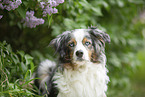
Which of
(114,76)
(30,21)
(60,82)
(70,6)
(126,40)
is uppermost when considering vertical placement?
(70,6)

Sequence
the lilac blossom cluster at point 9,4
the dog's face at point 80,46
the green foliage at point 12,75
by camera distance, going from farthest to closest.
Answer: the green foliage at point 12,75 → the dog's face at point 80,46 → the lilac blossom cluster at point 9,4

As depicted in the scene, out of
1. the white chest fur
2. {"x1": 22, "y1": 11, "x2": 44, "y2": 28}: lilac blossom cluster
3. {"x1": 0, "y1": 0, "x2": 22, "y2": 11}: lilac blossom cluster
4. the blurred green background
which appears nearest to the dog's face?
the white chest fur

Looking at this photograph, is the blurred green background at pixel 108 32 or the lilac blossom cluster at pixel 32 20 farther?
the blurred green background at pixel 108 32

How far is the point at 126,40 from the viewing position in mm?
4801

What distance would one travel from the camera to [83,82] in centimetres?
247

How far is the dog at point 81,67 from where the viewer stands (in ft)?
7.94

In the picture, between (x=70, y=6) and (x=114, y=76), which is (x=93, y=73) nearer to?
(x=70, y=6)

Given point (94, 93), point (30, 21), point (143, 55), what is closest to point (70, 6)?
point (30, 21)

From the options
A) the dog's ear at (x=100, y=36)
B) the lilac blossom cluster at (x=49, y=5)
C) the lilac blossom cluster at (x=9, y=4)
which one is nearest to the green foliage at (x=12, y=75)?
the lilac blossom cluster at (x=9, y=4)

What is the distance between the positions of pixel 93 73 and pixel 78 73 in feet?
0.63

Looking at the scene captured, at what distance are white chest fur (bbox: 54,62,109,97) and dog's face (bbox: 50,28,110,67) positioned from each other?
113 millimetres

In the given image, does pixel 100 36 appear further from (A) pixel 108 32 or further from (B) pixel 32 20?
(A) pixel 108 32

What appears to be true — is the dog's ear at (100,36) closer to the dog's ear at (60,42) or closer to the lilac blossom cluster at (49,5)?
the dog's ear at (60,42)

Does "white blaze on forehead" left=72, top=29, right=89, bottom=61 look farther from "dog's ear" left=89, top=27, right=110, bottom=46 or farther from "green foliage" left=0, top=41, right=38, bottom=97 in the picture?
"green foliage" left=0, top=41, right=38, bottom=97
